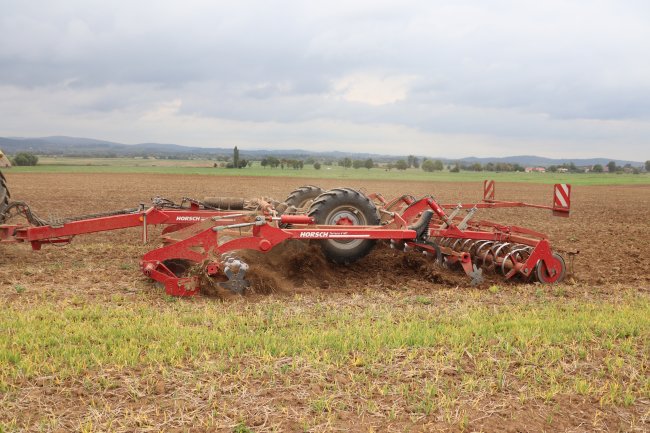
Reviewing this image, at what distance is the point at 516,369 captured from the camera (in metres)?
5.05

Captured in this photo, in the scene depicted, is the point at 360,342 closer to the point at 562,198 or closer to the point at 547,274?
the point at 547,274

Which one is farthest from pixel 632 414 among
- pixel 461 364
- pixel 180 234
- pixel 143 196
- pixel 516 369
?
pixel 143 196

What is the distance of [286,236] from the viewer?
7953mm

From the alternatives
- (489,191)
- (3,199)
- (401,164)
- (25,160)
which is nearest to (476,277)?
(489,191)

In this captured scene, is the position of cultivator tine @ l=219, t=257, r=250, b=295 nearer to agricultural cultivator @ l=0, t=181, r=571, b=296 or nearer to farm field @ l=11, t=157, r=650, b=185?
agricultural cultivator @ l=0, t=181, r=571, b=296

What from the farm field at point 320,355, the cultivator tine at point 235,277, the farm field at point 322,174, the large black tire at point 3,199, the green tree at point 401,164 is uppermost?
the green tree at point 401,164

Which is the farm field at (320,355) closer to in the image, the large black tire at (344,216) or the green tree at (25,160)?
the large black tire at (344,216)

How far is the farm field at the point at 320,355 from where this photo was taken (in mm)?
4168

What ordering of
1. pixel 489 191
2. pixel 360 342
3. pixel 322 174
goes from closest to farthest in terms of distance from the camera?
pixel 360 342 → pixel 489 191 → pixel 322 174

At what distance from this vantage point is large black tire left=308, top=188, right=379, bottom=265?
8.95m

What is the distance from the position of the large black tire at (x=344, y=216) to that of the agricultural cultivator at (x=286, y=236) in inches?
0.6

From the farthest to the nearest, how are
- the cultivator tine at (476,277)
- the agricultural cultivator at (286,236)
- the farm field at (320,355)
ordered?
the cultivator tine at (476,277) < the agricultural cultivator at (286,236) < the farm field at (320,355)

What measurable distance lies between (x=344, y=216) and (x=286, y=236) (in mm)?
1415

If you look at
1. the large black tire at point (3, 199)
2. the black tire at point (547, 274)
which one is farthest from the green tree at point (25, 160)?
the black tire at point (547, 274)
